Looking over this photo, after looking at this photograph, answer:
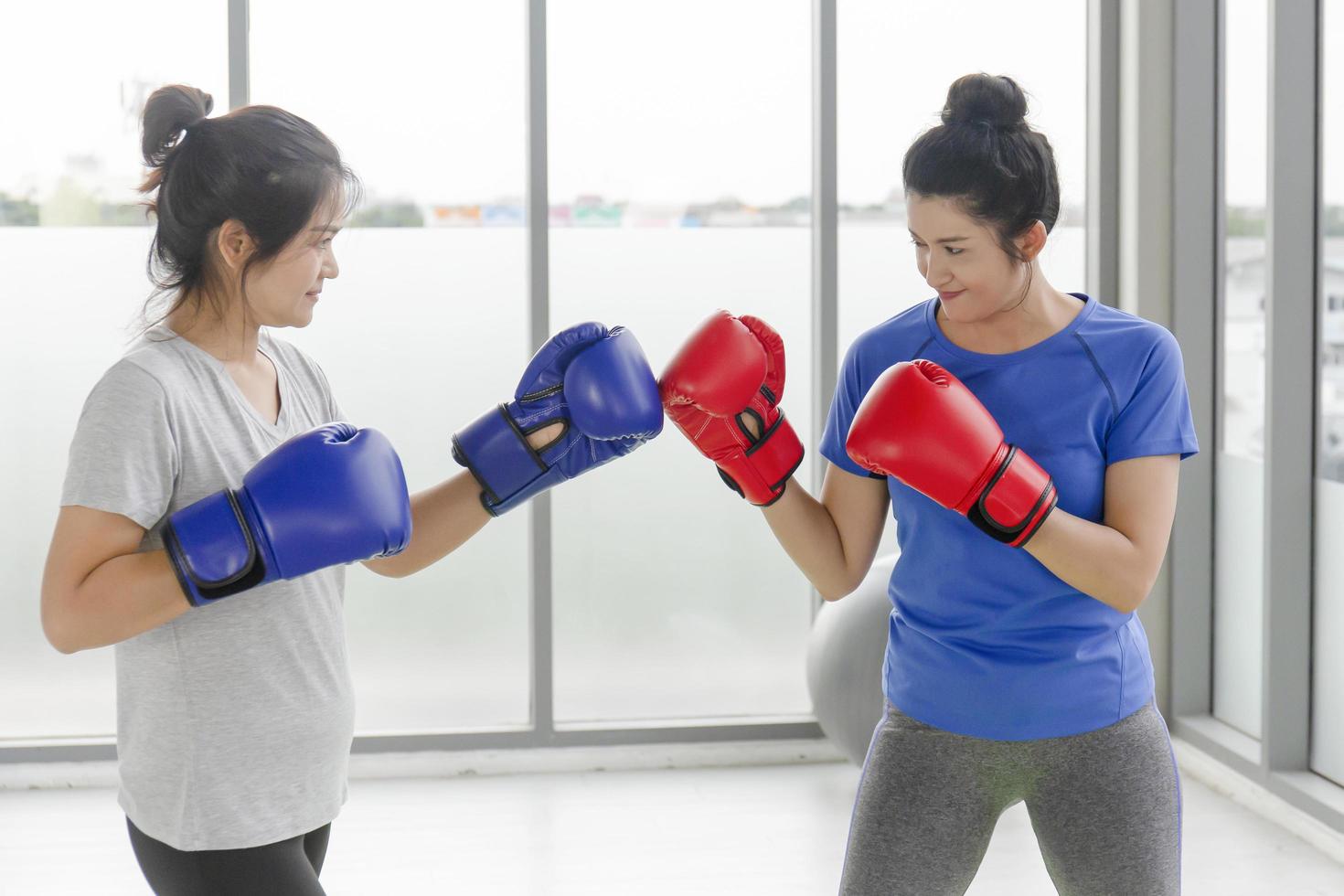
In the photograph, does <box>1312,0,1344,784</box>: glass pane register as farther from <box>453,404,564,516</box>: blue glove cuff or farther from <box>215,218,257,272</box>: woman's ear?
<box>215,218,257,272</box>: woman's ear

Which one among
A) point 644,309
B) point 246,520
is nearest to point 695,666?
point 644,309

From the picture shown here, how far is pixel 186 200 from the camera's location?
131 cm

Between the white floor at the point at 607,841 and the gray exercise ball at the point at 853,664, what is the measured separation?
23 centimetres


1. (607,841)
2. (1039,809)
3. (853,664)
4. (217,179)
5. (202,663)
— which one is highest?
(217,179)

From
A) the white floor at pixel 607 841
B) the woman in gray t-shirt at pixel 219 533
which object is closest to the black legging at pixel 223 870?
the woman in gray t-shirt at pixel 219 533

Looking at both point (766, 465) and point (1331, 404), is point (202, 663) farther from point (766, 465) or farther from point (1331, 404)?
point (1331, 404)

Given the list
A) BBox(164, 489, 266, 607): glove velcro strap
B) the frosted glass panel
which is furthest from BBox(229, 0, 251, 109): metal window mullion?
the frosted glass panel

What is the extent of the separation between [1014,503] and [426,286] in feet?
7.84

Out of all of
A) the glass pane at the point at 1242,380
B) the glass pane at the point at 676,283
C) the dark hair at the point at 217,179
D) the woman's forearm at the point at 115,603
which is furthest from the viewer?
the glass pane at the point at 676,283

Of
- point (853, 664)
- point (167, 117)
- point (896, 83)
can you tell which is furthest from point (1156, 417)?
point (896, 83)

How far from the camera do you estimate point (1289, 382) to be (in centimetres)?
296

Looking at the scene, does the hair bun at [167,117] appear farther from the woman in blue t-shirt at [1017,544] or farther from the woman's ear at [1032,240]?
the woman's ear at [1032,240]

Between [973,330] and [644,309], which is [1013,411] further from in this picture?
[644,309]

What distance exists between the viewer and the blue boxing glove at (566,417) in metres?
1.62
